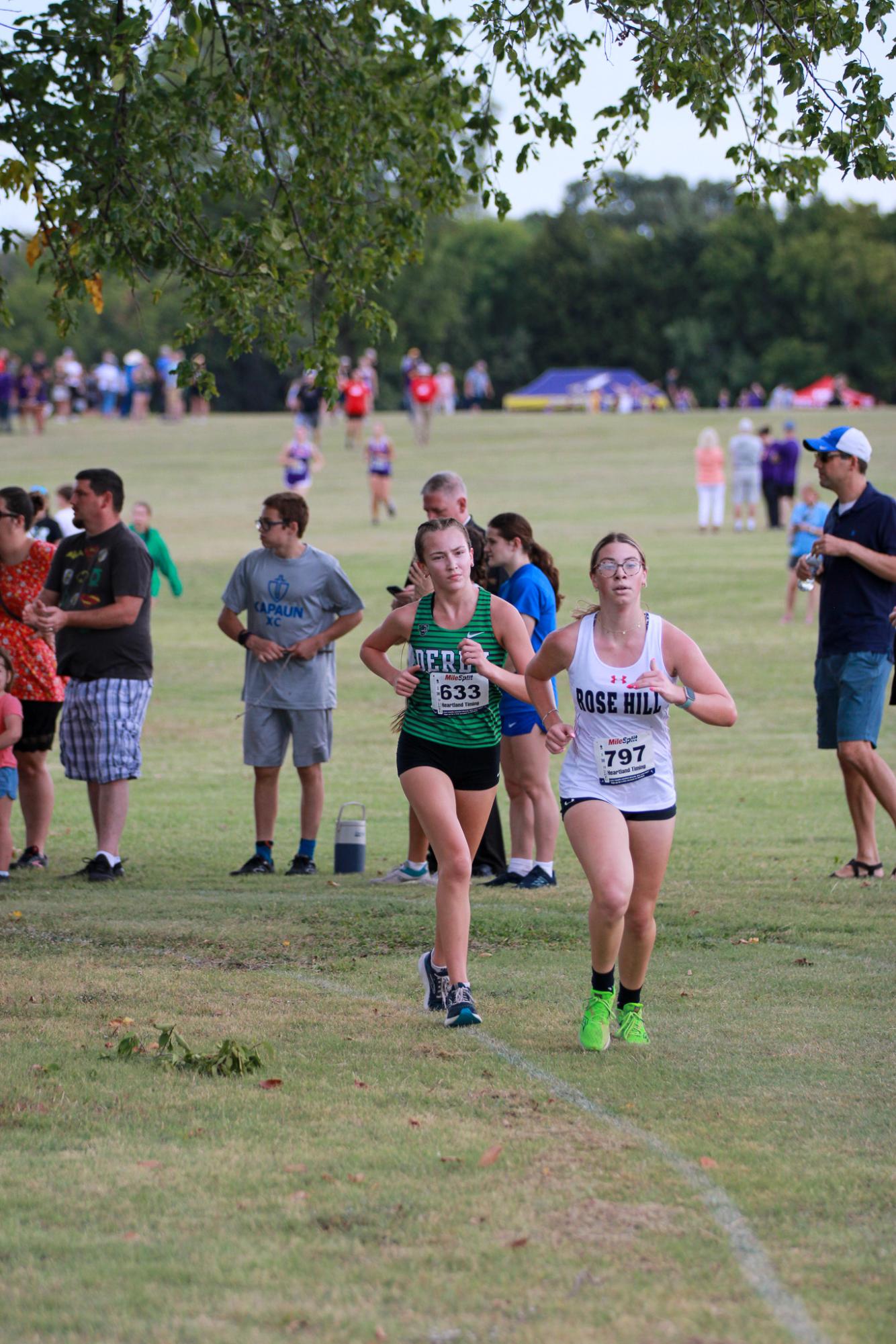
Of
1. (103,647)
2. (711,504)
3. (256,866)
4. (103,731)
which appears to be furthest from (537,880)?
(711,504)

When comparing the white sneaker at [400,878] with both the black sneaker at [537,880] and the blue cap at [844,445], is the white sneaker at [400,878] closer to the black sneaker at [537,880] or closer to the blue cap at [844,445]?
the black sneaker at [537,880]

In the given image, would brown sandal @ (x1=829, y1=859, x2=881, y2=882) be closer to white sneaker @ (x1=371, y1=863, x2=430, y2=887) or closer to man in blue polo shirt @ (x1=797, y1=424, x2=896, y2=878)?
man in blue polo shirt @ (x1=797, y1=424, x2=896, y2=878)

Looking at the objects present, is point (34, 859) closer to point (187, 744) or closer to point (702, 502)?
point (187, 744)

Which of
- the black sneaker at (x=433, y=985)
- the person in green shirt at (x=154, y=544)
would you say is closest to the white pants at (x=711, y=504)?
the person in green shirt at (x=154, y=544)

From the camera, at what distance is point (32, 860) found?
1018cm

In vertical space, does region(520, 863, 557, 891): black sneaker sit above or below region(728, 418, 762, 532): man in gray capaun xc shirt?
below

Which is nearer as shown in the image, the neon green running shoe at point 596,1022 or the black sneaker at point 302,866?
the neon green running shoe at point 596,1022

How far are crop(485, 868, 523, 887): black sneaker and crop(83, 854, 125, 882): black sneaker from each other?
216 centimetres

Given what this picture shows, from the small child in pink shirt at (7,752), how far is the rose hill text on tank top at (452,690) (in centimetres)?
333

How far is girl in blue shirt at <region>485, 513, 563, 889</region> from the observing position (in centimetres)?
912

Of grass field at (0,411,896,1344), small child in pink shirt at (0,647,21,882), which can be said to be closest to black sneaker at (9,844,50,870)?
grass field at (0,411,896,1344)

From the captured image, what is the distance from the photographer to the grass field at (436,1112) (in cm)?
382

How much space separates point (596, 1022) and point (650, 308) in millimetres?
96734

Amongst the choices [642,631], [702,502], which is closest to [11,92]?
[642,631]
